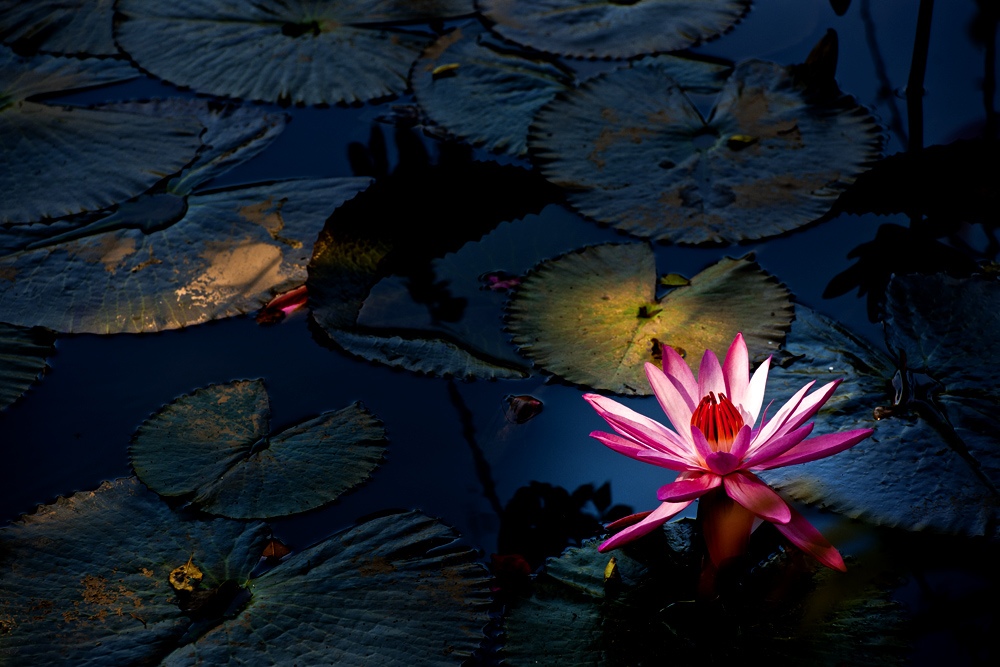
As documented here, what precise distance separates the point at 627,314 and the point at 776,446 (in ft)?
2.39

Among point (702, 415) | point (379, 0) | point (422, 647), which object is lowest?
point (422, 647)

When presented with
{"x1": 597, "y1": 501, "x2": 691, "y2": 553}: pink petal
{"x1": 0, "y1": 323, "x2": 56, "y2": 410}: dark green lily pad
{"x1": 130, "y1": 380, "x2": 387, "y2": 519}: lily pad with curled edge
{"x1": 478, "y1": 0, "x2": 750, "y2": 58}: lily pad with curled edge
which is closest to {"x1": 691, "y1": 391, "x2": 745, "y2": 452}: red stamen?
{"x1": 597, "y1": 501, "x2": 691, "y2": 553}: pink petal

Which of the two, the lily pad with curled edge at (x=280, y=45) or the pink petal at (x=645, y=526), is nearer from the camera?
the pink petal at (x=645, y=526)

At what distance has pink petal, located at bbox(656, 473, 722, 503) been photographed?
1280 millimetres

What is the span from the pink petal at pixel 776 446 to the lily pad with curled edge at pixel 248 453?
739 millimetres

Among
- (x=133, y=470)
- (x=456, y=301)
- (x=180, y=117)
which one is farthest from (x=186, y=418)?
(x=180, y=117)

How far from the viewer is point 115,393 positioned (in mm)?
1959

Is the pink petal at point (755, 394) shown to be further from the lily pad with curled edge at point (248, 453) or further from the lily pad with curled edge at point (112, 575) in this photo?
the lily pad with curled edge at point (112, 575)

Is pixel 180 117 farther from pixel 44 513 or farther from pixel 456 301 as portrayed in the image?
pixel 44 513

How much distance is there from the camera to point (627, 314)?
78.1 inches

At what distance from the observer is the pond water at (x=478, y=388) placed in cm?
154

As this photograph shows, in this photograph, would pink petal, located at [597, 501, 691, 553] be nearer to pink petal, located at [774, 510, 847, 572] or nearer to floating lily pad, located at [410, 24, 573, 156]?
pink petal, located at [774, 510, 847, 572]

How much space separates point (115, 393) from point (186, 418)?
252 millimetres

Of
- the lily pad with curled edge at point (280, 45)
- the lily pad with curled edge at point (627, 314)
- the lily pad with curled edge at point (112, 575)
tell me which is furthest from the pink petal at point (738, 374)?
the lily pad with curled edge at point (280, 45)
